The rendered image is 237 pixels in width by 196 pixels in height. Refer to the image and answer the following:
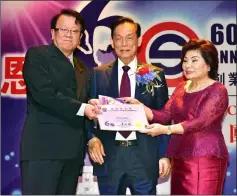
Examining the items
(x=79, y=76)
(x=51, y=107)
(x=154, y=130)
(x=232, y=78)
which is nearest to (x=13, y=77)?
(x=79, y=76)

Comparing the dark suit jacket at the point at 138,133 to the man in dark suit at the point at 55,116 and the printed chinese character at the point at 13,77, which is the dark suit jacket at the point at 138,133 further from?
the printed chinese character at the point at 13,77

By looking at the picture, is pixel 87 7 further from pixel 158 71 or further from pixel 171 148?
pixel 171 148

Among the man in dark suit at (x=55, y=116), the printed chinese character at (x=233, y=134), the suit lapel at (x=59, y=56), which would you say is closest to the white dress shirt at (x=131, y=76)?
the man in dark suit at (x=55, y=116)

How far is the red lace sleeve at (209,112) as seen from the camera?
2900mm

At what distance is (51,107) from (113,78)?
0.54 metres

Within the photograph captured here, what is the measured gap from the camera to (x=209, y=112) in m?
2.90

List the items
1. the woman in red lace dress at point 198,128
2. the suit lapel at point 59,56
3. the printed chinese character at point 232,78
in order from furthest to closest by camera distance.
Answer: the printed chinese character at point 232,78, the suit lapel at point 59,56, the woman in red lace dress at point 198,128

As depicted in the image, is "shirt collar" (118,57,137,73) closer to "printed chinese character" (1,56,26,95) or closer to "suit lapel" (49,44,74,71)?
"suit lapel" (49,44,74,71)

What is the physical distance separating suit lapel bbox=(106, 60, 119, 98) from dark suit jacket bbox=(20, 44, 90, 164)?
25 cm

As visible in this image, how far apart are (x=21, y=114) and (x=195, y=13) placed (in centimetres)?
207

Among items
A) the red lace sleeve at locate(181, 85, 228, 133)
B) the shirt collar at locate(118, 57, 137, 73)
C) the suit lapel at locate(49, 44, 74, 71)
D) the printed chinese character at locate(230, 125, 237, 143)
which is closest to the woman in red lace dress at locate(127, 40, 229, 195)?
the red lace sleeve at locate(181, 85, 228, 133)

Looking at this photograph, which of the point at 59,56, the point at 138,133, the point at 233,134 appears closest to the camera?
the point at 59,56

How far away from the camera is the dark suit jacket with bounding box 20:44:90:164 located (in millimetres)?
2918

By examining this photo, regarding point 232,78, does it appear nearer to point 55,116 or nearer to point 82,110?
point 82,110
